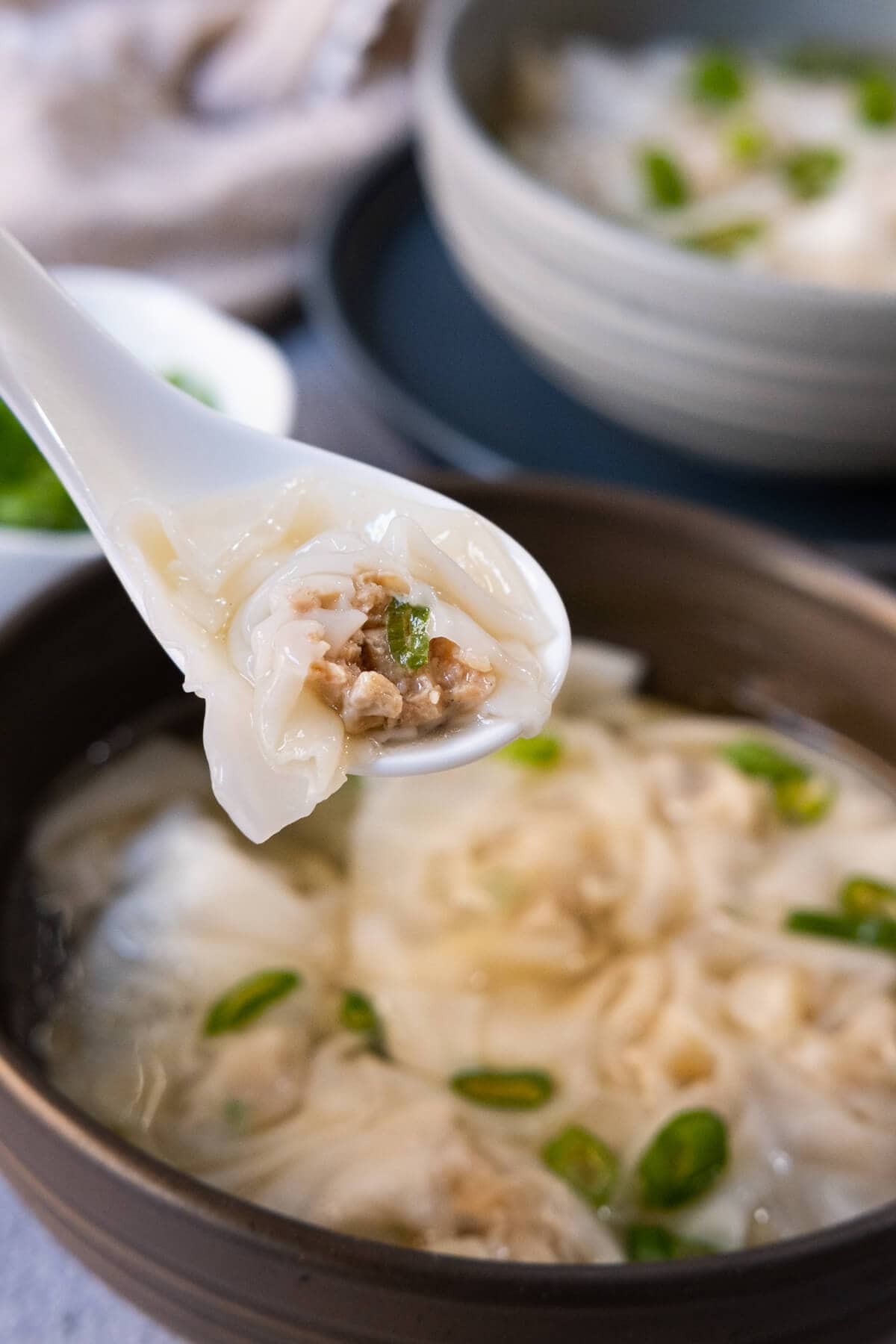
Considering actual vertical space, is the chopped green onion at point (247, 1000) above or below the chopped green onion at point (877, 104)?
below

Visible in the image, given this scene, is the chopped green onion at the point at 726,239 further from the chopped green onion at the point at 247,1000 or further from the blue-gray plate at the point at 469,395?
the chopped green onion at the point at 247,1000

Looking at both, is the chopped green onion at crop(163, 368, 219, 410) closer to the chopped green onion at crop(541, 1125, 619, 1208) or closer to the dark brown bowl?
the dark brown bowl

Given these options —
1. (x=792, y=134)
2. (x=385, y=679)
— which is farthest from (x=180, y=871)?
(x=792, y=134)

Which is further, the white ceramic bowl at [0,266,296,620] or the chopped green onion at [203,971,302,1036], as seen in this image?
the white ceramic bowl at [0,266,296,620]

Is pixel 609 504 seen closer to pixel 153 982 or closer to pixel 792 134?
pixel 153 982

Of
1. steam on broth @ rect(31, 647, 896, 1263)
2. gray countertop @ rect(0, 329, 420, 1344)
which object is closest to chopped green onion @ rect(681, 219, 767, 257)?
steam on broth @ rect(31, 647, 896, 1263)

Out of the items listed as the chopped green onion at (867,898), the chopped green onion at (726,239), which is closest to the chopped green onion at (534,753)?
the chopped green onion at (867,898)

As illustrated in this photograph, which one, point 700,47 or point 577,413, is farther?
point 700,47

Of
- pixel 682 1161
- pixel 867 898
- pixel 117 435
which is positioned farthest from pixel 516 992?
pixel 117 435
